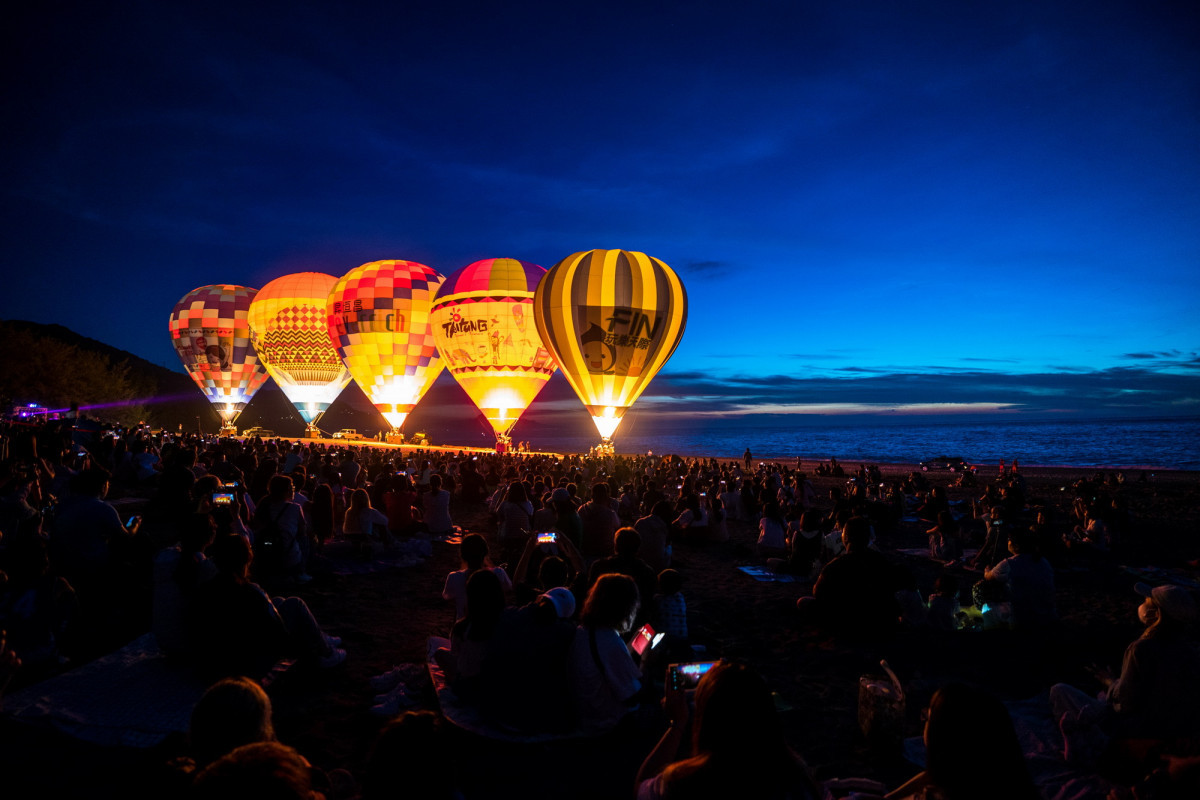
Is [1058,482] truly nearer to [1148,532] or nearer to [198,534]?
[1148,532]

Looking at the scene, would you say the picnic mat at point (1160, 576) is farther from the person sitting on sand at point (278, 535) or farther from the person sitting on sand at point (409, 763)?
the person sitting on sand at point (278, 535)

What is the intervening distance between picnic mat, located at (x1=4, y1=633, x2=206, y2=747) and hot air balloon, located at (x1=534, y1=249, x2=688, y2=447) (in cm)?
1850

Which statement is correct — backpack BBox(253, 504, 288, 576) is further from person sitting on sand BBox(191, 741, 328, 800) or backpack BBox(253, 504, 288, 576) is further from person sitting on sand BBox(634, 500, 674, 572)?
person sitting on sand BBox(191, 741, 328, 800)

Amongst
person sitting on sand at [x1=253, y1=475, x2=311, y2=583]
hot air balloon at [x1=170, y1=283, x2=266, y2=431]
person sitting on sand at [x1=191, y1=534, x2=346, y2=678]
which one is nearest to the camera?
person sitting on sand at [x1=191, y1=534, x2=346, y2=678]

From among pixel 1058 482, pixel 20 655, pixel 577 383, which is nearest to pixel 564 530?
pixel 20 655

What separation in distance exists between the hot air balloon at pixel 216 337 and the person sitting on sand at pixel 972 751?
4125 cm

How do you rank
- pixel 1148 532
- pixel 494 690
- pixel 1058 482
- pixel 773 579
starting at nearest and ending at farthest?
pixel 494 690, pixel 773 579, pixel 1148 532, pixel 1058 482

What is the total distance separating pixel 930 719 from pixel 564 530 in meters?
5.59

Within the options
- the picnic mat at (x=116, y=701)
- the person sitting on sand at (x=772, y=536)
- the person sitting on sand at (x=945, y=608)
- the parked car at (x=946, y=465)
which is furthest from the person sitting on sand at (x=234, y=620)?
the parked car at (x=946, y=465)

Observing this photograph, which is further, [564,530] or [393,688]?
[564,530]

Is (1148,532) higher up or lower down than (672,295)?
lower down

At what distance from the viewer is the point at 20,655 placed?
413 cm

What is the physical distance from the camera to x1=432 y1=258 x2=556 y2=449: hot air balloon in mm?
27531

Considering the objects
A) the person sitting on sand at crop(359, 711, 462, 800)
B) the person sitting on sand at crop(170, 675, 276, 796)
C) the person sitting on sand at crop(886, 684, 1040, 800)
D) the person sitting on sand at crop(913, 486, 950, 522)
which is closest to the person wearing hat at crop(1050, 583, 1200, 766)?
the person sitting on sand at crop(886, 684, 1040, 800)
